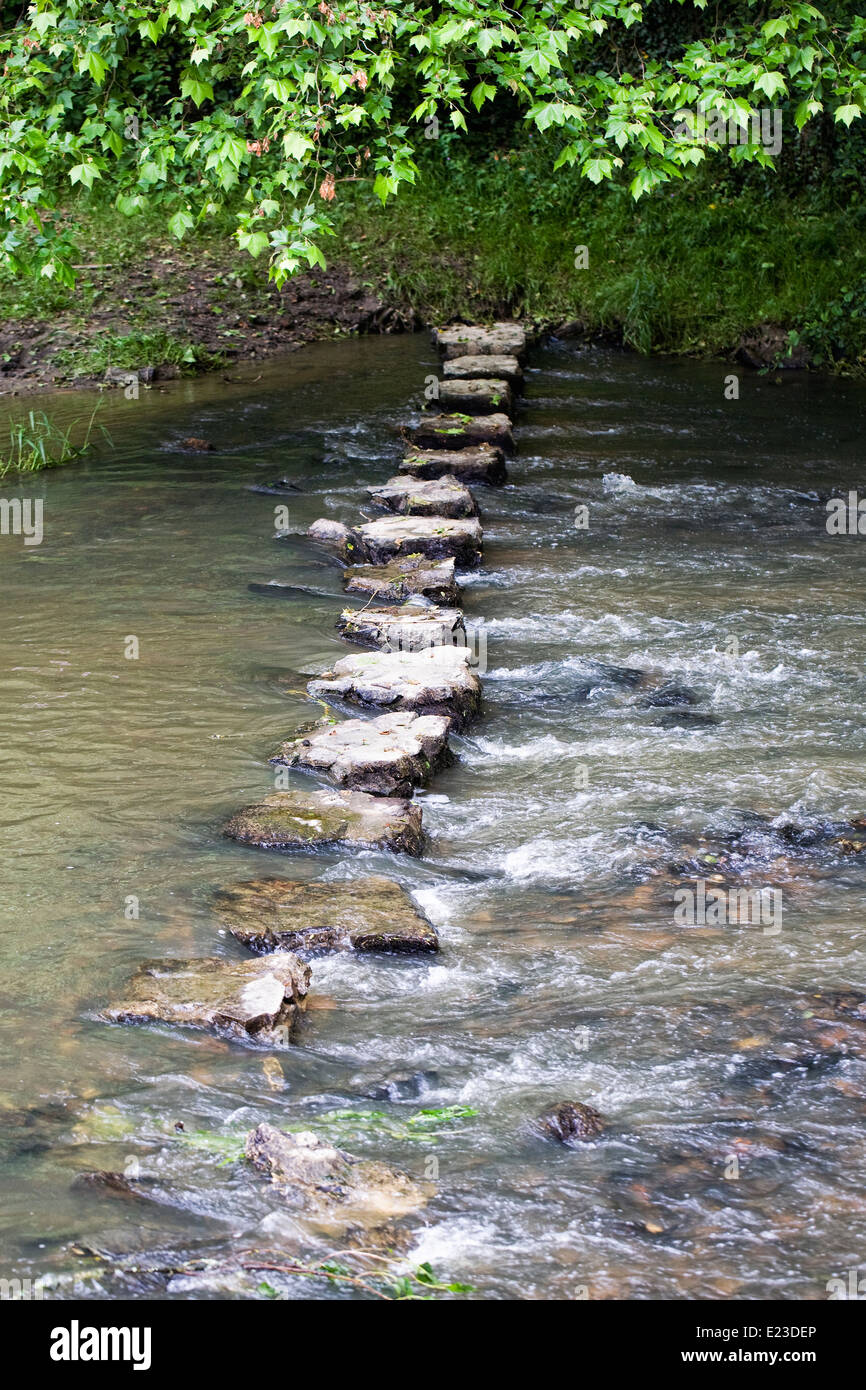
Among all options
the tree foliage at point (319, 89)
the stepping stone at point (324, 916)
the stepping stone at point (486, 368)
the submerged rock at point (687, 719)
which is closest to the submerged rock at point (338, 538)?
the tree foliage at point (319, 89)

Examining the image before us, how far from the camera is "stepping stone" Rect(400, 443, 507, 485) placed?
30.6 feet

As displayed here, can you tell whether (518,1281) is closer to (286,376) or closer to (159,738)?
(159,738)

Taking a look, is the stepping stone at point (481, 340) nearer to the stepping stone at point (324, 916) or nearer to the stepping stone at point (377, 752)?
the stepping stone at point (377, 752)

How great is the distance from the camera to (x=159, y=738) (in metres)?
5.40

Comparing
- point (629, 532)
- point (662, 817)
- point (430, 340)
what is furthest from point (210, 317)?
point (662, 817)

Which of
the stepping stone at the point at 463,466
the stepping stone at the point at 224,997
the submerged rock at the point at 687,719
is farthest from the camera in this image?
the stepping stone at the point at 463,466

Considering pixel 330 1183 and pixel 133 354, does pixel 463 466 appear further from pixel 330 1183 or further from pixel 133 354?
pixel 330 1183

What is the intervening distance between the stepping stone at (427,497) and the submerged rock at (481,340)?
4087 mm

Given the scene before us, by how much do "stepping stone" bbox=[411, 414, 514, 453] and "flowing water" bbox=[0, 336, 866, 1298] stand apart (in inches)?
44.9

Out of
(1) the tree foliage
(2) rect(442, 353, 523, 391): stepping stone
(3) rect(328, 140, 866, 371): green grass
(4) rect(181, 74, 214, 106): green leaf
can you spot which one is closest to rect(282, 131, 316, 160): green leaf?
(1) the tree foliage

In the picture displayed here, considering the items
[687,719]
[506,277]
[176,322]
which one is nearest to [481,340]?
[506,277]

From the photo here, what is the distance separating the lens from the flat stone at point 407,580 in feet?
23.2

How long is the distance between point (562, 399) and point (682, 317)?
2607 millimetres
